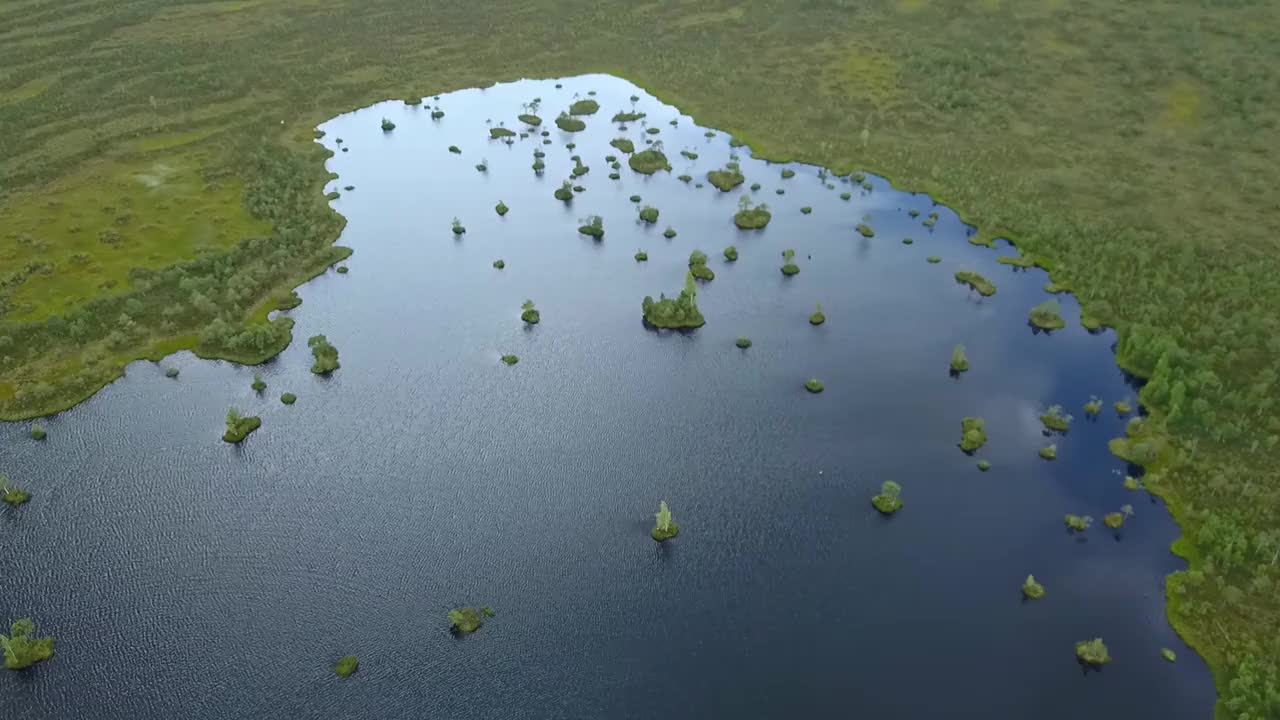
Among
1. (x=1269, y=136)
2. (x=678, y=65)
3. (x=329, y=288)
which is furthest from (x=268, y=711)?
(x=1269, y=136)

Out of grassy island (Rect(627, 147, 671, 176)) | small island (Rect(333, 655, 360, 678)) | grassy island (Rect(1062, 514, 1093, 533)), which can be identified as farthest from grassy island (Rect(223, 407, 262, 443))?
grassy island (Rect(1062, 514, 1093, 533))

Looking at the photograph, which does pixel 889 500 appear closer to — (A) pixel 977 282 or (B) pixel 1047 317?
(B) pixel 1047 317

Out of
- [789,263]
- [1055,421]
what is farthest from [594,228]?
[1055,421]

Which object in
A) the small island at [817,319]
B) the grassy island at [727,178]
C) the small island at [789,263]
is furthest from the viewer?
the grassy island at [727,178]

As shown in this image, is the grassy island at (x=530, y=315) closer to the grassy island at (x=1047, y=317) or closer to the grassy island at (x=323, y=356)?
the grassy island at (x=323, y=356)

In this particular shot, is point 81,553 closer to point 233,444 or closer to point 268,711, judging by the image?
point 233,444

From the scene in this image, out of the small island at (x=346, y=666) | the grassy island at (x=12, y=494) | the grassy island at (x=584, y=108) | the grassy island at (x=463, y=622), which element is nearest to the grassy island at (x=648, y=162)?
the grassy island at (x=584, y=108)
